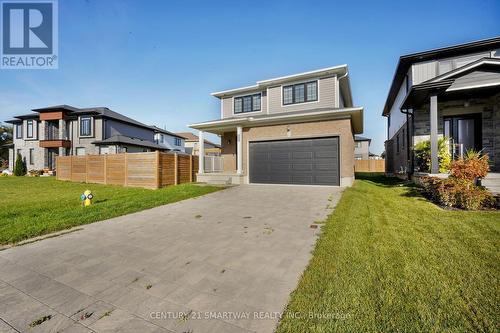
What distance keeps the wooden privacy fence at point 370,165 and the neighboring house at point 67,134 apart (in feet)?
93.3

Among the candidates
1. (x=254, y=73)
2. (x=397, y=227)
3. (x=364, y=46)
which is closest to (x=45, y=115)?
(x=254, y=73)

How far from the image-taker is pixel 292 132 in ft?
40.4

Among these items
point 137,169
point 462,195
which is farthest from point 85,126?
point 462,195

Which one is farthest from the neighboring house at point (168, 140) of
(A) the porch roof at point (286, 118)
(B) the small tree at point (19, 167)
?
(A) the porch roof at point (286, 118)

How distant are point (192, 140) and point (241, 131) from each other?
40.2 m

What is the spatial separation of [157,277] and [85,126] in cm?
2862

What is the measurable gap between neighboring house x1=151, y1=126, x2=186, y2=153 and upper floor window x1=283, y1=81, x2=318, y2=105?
23917 mm

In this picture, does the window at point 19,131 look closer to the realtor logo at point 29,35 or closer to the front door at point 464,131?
the realtor logo at point 29,35

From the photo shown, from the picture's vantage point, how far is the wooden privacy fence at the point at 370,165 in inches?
1225

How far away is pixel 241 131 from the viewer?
13.5 m

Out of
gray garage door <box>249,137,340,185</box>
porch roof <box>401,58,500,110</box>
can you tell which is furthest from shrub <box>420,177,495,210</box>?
gray garage door <box>249,137,340,185</box>

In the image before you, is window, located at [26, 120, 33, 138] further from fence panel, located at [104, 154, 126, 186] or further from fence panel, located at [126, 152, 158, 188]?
fence panel, located at [126, 152, 158, 188]

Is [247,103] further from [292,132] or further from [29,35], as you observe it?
[29,35]

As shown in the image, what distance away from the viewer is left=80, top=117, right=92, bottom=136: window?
2457 cm
